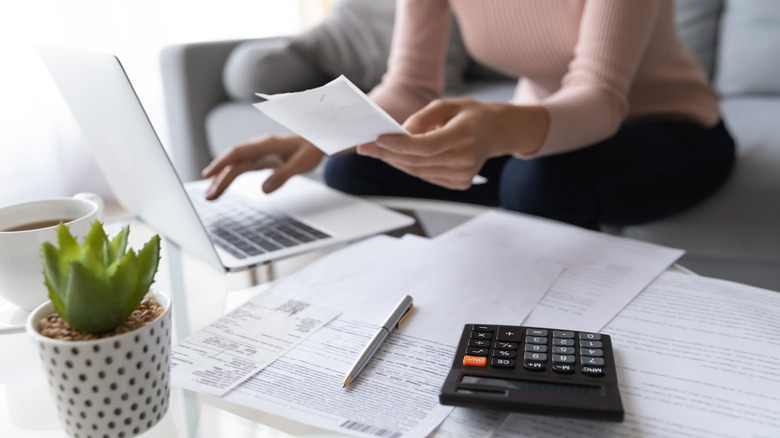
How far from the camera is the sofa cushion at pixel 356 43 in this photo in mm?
1942

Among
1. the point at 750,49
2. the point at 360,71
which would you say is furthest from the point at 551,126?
the point at 360,71

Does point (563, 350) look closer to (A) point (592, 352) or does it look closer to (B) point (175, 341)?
(A) point (592, 352)

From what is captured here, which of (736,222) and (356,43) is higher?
(356,43)

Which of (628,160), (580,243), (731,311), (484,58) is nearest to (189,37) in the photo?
(484,58)

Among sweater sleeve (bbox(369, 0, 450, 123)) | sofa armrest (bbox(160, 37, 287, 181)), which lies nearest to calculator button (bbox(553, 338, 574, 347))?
sweater sleeve (bbox(369, 0, 450, 123))

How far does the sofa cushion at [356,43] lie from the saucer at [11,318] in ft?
4.79

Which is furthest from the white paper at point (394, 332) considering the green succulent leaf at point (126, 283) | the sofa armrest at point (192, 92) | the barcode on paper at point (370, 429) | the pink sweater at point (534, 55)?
the sofa armrest at point (192, 92)

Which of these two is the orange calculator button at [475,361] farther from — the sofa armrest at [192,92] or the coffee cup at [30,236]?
the sofa armrest at [192,92]

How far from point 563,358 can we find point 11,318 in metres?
0.46

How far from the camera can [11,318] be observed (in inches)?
22.4

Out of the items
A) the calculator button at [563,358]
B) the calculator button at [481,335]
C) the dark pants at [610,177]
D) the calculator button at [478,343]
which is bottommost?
the dark pants at [610,177]

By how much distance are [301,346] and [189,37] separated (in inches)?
85.8

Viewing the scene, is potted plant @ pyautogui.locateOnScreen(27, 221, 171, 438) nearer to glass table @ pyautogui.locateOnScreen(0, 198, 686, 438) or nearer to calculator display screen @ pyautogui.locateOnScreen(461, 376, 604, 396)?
glass table @ pyautogui.locateOnScreen(0, 198, 686, 438)

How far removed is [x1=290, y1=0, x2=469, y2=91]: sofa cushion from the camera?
1942mm
